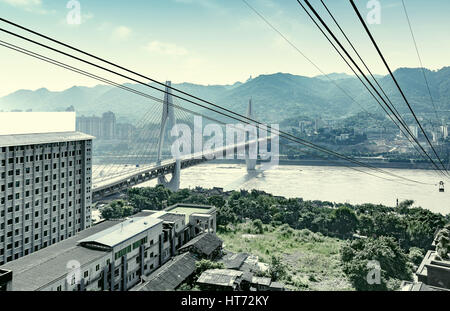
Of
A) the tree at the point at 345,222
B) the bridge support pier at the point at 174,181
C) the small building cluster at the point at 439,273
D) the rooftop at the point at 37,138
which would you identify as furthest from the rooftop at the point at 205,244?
the bridge support pier at the point at 174,181

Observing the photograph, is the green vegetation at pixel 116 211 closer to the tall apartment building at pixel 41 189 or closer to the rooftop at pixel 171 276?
the tall apartment building at pixel 41 189

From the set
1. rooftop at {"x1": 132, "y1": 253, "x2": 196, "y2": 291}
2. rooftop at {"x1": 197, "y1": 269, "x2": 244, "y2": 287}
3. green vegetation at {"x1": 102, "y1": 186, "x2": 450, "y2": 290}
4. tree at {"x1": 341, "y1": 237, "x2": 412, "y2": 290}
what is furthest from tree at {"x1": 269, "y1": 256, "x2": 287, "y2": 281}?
rooftop at {"x1": 132, "y1": 253, "x2": 196, "y2": 291}

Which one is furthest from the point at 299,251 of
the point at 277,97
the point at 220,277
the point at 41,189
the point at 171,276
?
the point at 277,97

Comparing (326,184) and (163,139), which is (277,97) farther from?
(163,139)

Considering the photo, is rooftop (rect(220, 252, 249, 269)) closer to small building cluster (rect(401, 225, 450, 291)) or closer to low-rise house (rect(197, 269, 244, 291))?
low-rise house (rect(197, 269, 244, 291))

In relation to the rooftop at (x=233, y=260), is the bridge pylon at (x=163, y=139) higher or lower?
higher
